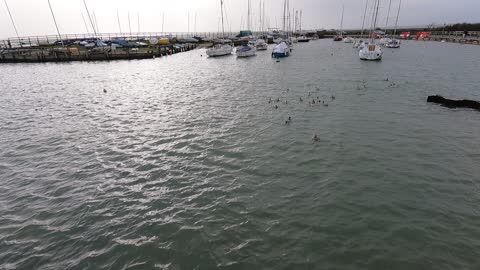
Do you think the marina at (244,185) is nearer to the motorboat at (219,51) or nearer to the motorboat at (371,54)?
the motorboat at (371,54)

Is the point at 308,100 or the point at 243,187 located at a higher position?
the point at 243,187

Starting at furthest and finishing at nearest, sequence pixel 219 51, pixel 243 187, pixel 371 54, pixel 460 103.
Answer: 1. pixel 219 51
2. pixel 371 54
3. pixel 460 103
4. pixel 243 187

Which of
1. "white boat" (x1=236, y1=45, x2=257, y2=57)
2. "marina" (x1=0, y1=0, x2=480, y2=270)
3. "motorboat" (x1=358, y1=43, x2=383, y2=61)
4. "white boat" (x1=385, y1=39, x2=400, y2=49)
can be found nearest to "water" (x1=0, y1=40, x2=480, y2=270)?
"marina" (x1=0, y1=0, x2=480, y2=270)

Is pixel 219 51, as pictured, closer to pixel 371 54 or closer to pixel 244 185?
pixel 371 54

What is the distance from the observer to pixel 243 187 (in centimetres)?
1092

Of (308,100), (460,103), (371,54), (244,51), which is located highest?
(244,51)

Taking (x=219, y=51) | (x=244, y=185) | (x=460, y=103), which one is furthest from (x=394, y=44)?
(x=244, y=185)

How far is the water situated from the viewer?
7.78 m

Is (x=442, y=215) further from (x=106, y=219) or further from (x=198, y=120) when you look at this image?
(x=198, y=120)

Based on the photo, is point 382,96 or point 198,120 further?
point 382,96

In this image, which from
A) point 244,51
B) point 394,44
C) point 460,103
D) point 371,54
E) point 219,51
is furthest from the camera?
point 394,44

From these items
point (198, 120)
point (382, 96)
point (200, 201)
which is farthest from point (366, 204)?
point (382, 96)

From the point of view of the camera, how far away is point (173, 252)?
308 inches

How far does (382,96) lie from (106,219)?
24.6 metres
